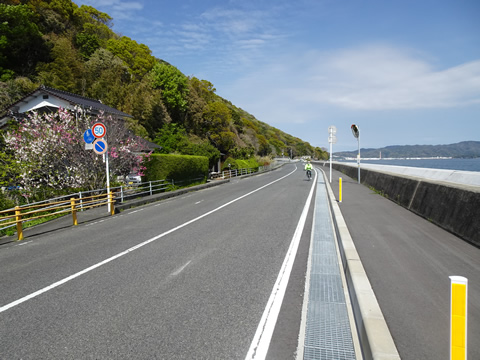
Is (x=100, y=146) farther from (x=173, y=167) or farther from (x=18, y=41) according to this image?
(x=18, y=41)

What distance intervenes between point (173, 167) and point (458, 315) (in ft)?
67.8

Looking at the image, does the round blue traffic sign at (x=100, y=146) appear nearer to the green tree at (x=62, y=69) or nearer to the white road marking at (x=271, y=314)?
the white road marking at (x=271, y=314)

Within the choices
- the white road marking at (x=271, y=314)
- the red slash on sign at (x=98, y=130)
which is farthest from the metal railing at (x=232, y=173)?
the white road marking at (x=271, y=314)

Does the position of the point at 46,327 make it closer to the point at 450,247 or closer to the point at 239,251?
the point at 239,251

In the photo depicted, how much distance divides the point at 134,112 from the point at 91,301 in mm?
45242

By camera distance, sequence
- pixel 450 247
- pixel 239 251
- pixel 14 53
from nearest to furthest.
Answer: pixel 450 247 → pixel 239 251 → pixel 14 53

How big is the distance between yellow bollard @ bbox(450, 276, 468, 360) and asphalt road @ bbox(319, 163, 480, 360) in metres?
0.81

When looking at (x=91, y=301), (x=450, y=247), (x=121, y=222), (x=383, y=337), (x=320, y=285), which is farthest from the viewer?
(x=121, y=222)

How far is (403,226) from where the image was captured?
8367 mm

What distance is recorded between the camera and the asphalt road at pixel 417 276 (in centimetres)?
323

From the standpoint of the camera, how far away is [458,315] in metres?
2.20

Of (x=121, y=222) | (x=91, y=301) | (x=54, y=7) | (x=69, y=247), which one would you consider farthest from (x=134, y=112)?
(x=91, y=301)

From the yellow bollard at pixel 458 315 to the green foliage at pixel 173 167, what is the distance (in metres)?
19.0

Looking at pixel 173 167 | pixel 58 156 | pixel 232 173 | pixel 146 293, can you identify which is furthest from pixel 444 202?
pixel 232 173
